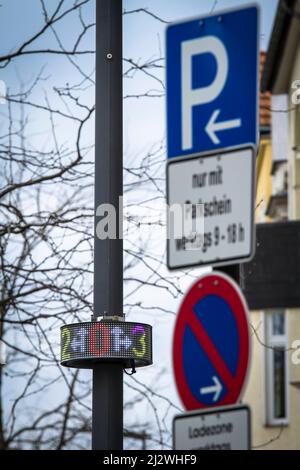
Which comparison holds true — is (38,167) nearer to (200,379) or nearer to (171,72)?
(171,72)

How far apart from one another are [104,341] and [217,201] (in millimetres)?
2624

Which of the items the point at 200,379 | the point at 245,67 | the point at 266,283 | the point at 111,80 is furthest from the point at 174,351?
the point at 266,283

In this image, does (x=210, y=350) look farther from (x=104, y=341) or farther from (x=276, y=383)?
(x=276, y=383)

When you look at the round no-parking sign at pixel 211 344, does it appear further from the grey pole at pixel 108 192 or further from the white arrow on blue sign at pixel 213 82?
the grey pole at pixel 108 192

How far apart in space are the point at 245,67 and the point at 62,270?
630 cm

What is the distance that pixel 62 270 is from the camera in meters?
12.8

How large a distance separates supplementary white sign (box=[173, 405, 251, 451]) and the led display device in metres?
2.61

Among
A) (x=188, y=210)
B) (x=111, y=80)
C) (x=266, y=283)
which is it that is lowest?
(x=188, y=210)

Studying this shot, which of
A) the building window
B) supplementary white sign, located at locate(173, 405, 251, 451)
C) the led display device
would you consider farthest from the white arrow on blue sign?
the building window

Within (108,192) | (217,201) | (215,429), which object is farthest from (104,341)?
(215,429)

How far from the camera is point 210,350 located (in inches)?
247

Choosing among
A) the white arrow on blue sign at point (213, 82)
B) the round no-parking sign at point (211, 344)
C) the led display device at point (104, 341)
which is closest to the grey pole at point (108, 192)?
the led display device at point (104, 341)

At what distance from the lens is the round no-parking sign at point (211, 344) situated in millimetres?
6188
